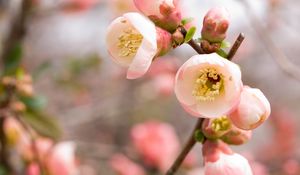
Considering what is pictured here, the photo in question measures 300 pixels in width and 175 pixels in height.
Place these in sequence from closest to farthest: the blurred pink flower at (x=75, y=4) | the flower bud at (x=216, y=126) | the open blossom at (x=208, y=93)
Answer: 1. the open blossom at (x=208, y=93)
2. the flower bud at (x=216, y=126)
3. the blurred pink flower at (x=75, y=4)

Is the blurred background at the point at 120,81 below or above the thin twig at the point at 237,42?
below

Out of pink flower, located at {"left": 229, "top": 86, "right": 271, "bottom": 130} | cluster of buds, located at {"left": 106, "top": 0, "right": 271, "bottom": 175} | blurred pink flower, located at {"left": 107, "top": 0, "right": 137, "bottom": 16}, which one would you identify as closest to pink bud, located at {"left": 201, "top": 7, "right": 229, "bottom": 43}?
cluster of buds, located at {"left": 106, "top": 0, "right": 271, "bottom": 175}

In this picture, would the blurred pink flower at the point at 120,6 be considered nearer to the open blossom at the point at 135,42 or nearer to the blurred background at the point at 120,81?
the blurred background at the point at 120,81

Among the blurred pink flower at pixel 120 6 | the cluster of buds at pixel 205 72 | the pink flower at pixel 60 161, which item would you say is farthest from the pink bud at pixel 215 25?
the blurred pink flower at pixel 120 6

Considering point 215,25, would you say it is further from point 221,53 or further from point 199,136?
point 199,136

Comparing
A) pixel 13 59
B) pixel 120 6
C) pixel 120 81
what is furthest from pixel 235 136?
pixel 120 81

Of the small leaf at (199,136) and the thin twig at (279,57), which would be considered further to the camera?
the thin twig at (279,57)

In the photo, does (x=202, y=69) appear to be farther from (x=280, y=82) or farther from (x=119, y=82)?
(x=280, y=82)
